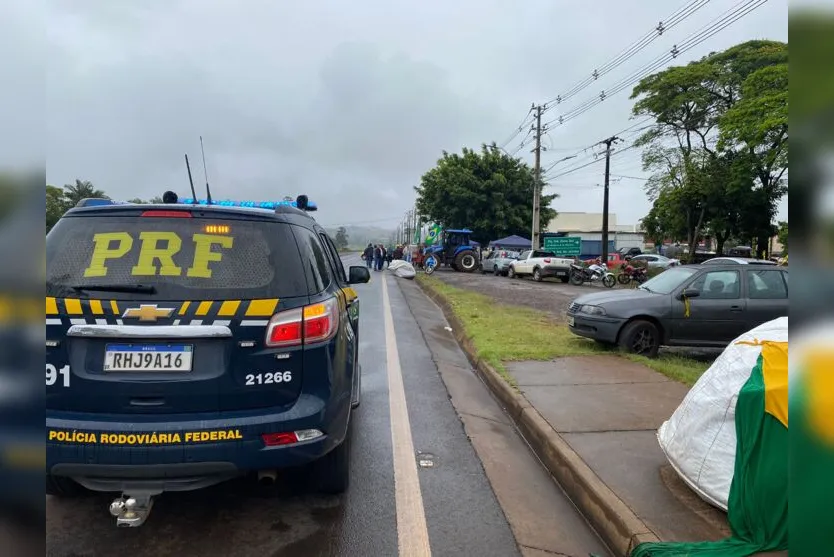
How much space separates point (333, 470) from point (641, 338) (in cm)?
610

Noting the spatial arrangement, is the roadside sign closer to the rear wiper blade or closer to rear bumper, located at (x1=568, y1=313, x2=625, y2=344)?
rear bumper, located at (x1=568, y1=313, x2=625, y2=344)

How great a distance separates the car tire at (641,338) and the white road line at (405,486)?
3615 millimetres

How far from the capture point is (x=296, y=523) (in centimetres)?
325

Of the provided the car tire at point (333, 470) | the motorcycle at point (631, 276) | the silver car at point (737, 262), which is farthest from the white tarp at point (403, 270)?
the car tire at point (333, 470)

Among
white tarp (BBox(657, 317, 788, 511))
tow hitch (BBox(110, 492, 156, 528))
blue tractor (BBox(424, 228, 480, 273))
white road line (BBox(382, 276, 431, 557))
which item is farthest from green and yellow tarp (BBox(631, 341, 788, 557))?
blue tractor (BBox(424, 228, 480, 273))

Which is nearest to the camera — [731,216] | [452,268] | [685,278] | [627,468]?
[627,468]

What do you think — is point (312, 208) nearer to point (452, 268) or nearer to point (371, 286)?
point (371, 286)

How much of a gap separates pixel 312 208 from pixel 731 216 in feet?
105

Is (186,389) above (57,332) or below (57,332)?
below

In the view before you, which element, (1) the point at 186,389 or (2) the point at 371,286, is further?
(2) the point at 371,286

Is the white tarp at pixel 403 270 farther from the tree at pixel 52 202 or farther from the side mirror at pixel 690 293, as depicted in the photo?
the tree at pixel 52 202

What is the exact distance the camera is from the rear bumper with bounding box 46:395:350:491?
102 inches

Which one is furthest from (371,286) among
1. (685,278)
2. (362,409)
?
(362,409)

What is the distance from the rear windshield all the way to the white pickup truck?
2482 centimetres
